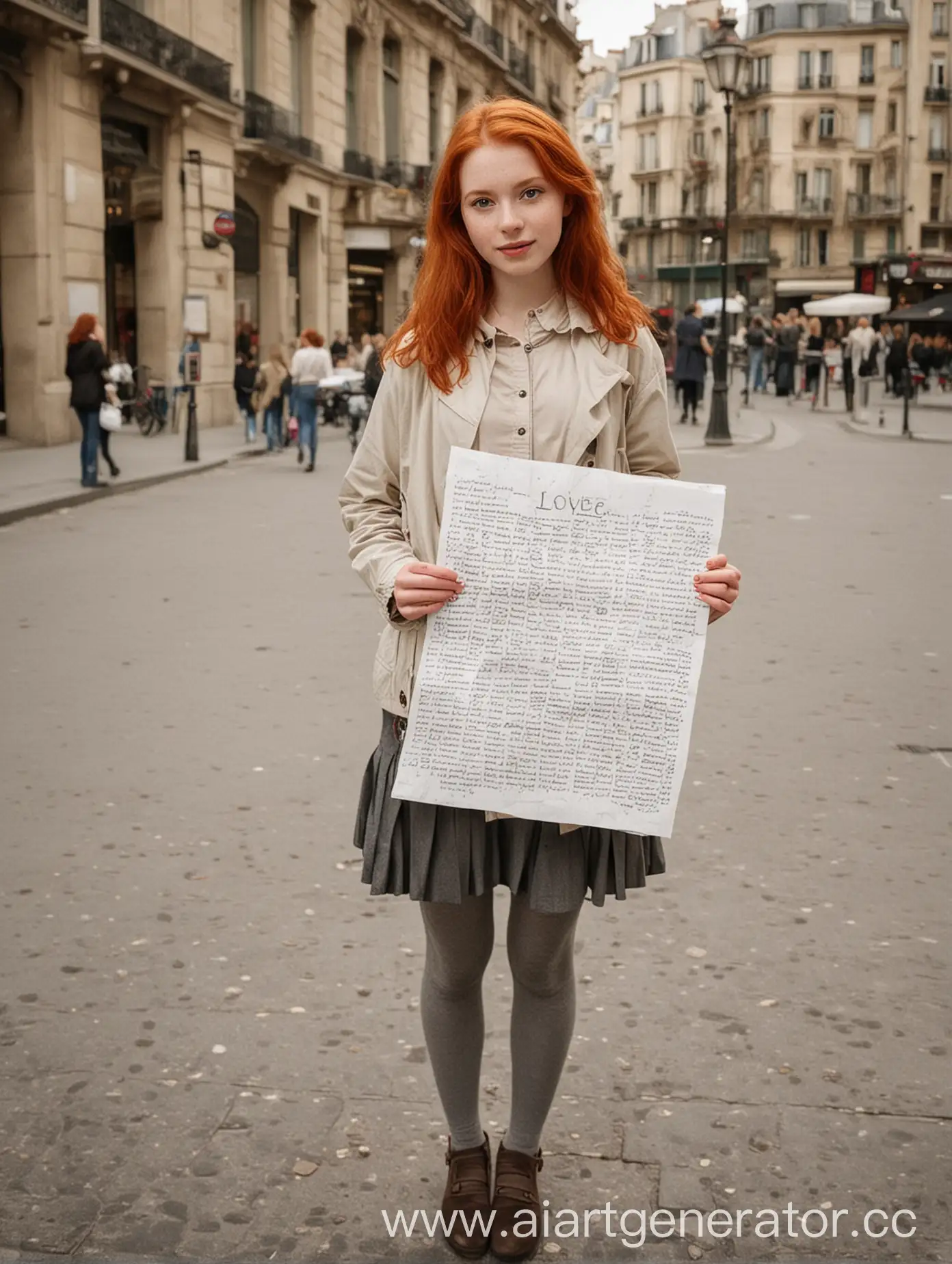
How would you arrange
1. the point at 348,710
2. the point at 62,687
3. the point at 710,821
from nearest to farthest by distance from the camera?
the point at 710,821
the point at 348,710
the point at 62,687

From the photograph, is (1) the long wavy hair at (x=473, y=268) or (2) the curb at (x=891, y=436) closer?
(1) the long wavy hair at (x=473, y=268)

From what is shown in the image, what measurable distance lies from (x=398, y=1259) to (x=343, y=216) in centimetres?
3600

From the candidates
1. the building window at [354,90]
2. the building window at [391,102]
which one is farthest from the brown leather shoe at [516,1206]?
the building window at [391,102]

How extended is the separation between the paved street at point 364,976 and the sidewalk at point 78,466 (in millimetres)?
6993

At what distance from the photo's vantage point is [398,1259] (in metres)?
2.68

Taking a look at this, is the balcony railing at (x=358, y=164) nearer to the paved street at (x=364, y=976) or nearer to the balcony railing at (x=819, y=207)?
the paved street at (x=364, y=976)

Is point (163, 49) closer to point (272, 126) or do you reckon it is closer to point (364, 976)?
point (272, 126)

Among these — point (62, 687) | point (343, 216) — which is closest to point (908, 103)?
point (343, 216)

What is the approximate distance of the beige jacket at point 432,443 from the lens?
8.20 feet

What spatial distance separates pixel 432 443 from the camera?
2.54 meters

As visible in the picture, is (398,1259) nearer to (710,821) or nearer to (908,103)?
(710,821)

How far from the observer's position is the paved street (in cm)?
288

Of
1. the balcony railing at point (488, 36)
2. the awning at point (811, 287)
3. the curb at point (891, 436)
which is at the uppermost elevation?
the balcony railing at point (488, 36)

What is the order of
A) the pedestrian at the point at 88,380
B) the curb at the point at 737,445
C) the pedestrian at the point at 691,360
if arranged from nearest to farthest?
1. the pedestrian at the point at 88,380
2. the curb at the point at 737,445
3. the pedestrian at the point at 691,360
